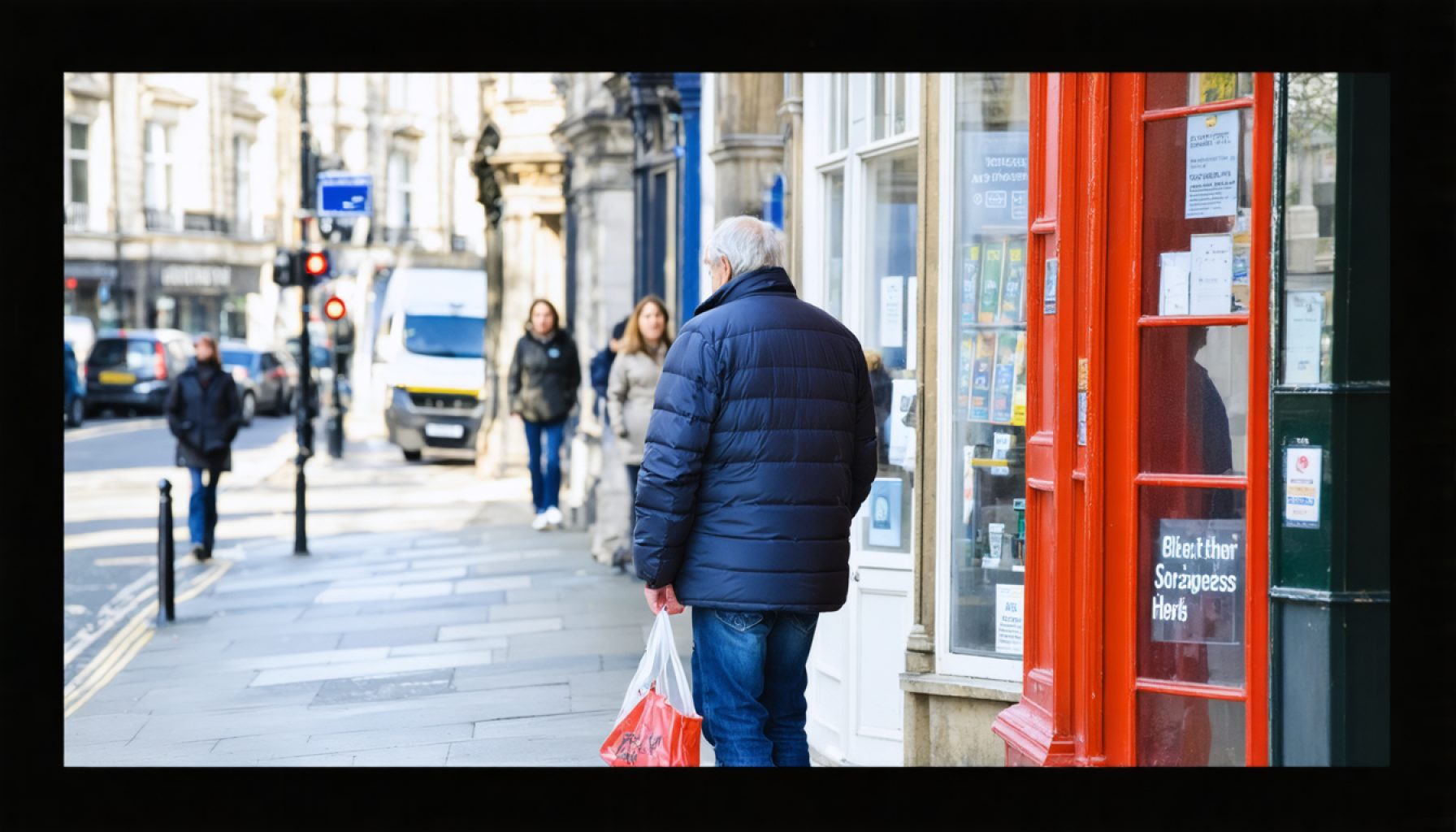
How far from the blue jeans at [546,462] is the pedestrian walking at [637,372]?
3.32m

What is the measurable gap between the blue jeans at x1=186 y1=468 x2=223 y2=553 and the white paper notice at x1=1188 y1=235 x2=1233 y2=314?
10.5m

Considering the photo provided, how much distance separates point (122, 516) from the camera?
1766 cm

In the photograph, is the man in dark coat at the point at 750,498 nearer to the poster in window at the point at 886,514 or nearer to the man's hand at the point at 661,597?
the man's hand at the point at 661,597

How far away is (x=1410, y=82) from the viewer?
458 centimetres

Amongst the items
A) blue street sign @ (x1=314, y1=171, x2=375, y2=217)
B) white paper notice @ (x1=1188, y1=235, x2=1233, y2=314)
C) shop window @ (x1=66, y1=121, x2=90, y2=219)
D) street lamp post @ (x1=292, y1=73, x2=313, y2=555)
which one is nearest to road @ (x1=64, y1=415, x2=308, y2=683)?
street lamp post @ (x1=292, y1=73, x2=313, y2=555)

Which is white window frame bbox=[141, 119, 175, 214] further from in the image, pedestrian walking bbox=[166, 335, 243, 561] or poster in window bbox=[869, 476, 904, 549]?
poster in window bbox=[869, 476, 904, 549]

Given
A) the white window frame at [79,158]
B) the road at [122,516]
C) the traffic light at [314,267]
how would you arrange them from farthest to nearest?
1. the white window frame at [79,158]
2. the traffic light at [314,267]
3. the road at [122,516]

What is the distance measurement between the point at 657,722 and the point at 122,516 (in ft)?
44.7

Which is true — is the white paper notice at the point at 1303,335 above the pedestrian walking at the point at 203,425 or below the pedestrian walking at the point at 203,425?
above

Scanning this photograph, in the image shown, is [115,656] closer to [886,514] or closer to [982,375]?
[886,514]

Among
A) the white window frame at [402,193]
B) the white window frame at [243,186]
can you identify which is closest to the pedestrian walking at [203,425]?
the white window frame at [243,186]

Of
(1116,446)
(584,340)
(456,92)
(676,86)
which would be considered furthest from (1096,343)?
(456,92)

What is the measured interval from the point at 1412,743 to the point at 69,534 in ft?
44.4

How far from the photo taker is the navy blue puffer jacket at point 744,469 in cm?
514
